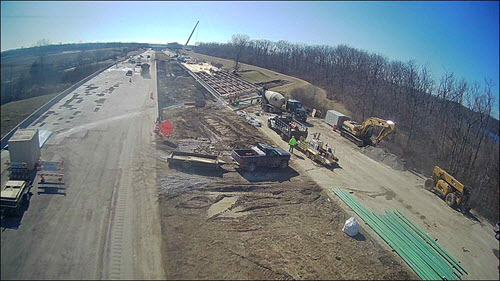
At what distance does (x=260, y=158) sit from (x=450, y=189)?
41.2 ft

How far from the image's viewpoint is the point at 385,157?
25.3 m

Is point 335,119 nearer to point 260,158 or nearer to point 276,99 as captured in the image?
point 276,99

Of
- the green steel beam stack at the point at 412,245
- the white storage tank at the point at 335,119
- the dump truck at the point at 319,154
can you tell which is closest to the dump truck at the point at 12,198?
the green steel beam stack at the point at 412,245

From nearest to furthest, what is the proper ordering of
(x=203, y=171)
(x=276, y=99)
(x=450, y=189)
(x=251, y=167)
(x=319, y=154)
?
(x=450, y=189) < (x=203, y=171) < (x=251, y=167) < (x=319, y=154) < (x=276, y=99)

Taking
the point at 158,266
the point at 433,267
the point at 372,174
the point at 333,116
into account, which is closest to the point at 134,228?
the point at 158,266

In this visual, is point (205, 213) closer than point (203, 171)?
Yes

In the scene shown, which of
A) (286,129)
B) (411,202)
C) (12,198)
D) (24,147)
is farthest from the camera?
(286,129)

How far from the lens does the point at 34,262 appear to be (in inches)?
389

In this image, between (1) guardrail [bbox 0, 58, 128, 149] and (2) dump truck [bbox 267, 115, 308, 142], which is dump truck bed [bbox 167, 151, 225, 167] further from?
(1) guardrail [bbox 0, 58, 128, 149]

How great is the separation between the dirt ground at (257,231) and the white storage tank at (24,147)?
6.83 m

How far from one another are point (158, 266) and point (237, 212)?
17.6 ft

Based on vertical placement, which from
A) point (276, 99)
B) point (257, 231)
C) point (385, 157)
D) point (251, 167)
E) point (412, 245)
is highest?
point (276, 99)

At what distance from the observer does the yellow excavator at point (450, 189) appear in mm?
18272

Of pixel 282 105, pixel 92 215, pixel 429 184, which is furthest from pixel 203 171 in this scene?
pixel 282 105
